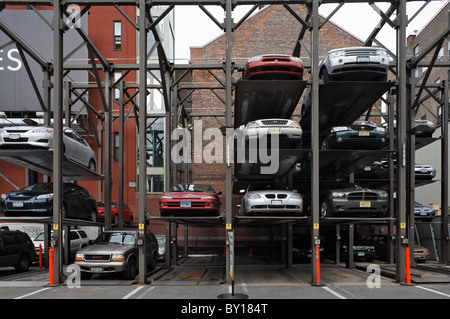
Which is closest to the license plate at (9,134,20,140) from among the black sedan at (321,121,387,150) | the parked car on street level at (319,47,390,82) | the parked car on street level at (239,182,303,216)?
the parked car on street level at (239,182,303,216)

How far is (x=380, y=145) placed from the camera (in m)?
12.0

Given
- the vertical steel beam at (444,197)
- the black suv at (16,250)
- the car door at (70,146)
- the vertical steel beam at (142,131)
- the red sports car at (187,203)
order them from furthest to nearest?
the vertical steel beam at (444,197), the car door at (70,146), the black suv at (16,250), the red sports car at (187,203), the vertical steel beam at (142,131)

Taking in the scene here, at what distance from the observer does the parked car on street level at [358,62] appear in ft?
37.3

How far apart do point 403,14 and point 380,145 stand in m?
3.95

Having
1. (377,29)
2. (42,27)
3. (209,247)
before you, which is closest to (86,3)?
(377,29)

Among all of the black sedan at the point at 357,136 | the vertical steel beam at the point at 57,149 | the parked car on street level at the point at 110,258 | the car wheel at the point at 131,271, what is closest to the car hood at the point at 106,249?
the parked car on street level at the point at 110,258

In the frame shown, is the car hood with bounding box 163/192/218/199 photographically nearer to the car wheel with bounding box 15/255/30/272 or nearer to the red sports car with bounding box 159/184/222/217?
the red sports car with bounding box 159/184/222/217

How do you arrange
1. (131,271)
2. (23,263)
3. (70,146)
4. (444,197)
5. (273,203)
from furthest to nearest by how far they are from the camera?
(444,197), (23,263), (70,146), (131,271), (273,203)

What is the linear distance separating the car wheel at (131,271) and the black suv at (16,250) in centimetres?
448

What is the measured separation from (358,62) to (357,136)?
6.87 feet

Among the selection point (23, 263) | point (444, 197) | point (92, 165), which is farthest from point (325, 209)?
point (23, 263)

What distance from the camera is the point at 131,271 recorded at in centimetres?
1190

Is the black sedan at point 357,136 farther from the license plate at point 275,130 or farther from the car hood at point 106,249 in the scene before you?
the car hood at point 106,249

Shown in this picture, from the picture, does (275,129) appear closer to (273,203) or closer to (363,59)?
(273,203)
